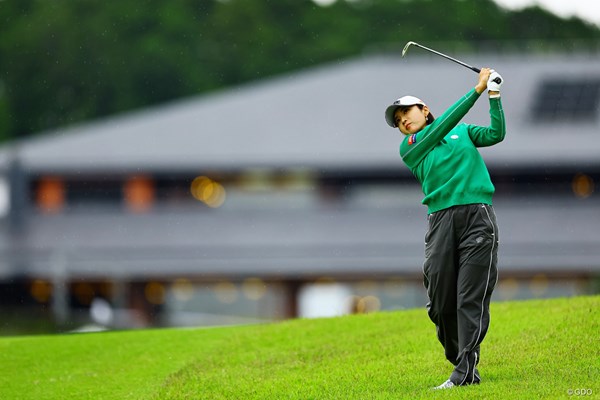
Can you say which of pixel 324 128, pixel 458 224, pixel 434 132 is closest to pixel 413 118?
pixel 434 132

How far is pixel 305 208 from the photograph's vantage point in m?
42.4

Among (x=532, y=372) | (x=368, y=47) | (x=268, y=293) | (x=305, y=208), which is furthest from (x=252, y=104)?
(x=532, y=372)

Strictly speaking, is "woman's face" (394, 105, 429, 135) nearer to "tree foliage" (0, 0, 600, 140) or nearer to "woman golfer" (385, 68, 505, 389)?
"woman golfer" (385, 68, 505, 389)

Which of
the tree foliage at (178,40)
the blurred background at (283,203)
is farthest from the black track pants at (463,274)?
the tree foliage at (178,40)

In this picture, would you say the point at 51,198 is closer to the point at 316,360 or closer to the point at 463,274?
the point at 316,360

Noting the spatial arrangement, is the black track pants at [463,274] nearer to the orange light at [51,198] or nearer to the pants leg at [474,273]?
the pants leg at [474,273]

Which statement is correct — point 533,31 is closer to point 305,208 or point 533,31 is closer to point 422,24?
point 422,24

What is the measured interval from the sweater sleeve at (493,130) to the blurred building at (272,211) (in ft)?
93.7

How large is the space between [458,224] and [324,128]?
34.6 meters

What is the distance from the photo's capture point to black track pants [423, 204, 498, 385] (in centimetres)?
986

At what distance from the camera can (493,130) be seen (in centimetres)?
980

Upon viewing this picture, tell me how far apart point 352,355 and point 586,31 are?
236ft

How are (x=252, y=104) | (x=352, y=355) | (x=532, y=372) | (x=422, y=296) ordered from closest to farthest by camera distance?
1. (x=532, y=372)
2. (x=352, y=355)
3. (x=422, y=296)
4. (x=252, y=104)

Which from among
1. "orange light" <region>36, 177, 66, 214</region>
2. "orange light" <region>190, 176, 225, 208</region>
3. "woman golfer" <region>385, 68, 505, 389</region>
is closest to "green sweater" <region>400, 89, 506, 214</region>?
"woman golfer" <region>385, 68, 505, 389</region>
